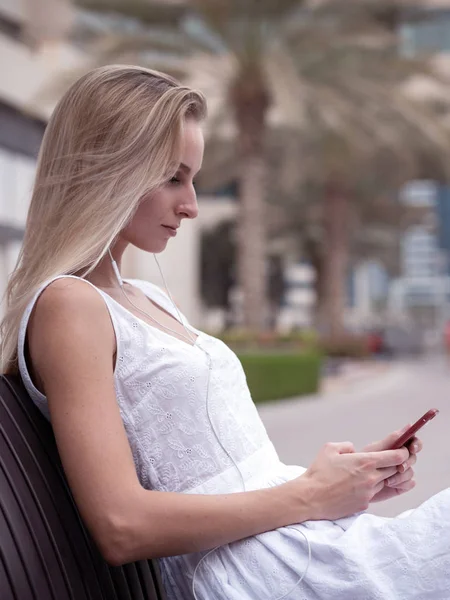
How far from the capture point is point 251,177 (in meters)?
18.0

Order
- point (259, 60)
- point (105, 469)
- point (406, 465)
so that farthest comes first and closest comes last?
point (259, 60), point (406, 465), point (105, 469)

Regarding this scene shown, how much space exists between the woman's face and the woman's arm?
0.21 m

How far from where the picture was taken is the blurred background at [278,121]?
688 inches

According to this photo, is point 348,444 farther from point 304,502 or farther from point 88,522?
point 88,522

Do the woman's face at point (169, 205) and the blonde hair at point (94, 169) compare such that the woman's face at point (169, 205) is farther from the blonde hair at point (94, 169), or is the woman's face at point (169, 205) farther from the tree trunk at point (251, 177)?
the tree trunk at point (251, 177)

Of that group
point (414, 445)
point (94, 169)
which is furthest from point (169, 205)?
point (414, 445)

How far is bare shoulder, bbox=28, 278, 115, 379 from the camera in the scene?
1.68 meters

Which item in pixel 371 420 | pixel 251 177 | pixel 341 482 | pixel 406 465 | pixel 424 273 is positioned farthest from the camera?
pixel 424 273

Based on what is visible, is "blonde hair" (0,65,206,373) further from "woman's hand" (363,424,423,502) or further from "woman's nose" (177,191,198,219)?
"woman's hand" (363,424,423,502)

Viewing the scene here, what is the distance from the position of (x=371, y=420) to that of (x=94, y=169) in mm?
11036

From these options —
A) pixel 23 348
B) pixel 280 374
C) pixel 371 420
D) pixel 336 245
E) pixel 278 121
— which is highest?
pixel 278 121

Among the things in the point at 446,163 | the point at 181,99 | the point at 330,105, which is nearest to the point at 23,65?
the point at 330,105

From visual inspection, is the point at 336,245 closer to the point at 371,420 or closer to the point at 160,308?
the point at 371,420

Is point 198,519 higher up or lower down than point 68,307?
lower down
